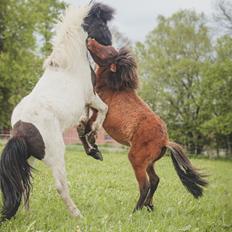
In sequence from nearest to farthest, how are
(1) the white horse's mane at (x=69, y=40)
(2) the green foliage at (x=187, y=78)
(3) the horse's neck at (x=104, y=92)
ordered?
(1) the white horse's mane at (x=69, y=40), (3) the horse's neck at (x=104, y=92), (2) the green foliage at (x=187, y=78)

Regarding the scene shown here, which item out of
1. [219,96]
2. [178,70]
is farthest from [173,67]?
[219,96]

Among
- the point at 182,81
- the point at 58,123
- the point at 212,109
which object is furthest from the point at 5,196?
the point at 182,81

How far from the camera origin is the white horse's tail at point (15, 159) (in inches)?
152

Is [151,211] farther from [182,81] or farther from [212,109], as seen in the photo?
[182,81]

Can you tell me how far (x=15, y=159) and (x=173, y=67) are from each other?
104ft

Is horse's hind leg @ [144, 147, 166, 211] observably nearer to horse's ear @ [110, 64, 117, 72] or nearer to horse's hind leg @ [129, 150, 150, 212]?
horse's hind leg @ [129, 150, 150, 212]

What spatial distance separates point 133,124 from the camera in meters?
5.06

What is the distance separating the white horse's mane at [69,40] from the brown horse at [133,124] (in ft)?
0.76

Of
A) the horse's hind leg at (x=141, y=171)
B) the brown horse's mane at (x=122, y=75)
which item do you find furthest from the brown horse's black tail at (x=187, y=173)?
the brown horse's mane at (x=122, y=75)

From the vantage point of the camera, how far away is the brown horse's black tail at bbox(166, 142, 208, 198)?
17.5 feet

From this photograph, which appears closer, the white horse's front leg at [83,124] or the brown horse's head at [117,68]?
the white horse's front leg at [83,124]

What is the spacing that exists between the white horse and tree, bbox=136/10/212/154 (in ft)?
93.0

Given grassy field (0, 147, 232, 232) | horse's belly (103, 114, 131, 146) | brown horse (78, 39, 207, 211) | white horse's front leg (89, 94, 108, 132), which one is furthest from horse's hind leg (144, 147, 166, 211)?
white horse's front leg (89, 94, 108, 132)

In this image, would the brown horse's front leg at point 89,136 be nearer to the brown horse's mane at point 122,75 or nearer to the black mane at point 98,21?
the brown horse's mane at point 122,75
